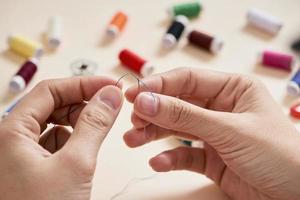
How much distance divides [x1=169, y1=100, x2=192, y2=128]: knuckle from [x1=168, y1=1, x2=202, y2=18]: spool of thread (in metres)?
0.66

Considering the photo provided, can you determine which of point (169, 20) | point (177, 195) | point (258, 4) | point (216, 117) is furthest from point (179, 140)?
point (258, 4)

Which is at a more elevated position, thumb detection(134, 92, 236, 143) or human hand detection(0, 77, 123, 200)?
thumb detection(134, 92, 236, 143)

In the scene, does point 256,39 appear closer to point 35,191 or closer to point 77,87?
point 77,87

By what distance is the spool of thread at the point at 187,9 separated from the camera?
1.42 m

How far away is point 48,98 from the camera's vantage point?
2.85 ft

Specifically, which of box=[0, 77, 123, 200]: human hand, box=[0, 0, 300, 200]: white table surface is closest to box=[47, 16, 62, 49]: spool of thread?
box=[0, 0, 300, 200]: white table surface

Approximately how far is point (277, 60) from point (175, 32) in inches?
12.3

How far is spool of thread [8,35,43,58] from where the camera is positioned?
1.26m

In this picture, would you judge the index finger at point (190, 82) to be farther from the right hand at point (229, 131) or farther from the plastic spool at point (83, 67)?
the plastic spool at point (83, 67)

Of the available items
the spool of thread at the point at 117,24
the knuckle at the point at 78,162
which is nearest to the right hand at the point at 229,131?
the knuckle at the point at 78,162

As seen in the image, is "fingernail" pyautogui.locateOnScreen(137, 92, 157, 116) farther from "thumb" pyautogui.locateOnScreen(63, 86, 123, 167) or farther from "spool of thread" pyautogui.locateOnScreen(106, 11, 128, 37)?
"spool of thread" pyautogui.locateOnScreen(106, 11, 128, 37)

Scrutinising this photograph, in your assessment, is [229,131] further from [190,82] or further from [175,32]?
[175,32]

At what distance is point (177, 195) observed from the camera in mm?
955

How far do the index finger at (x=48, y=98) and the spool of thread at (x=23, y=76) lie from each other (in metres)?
0.27
